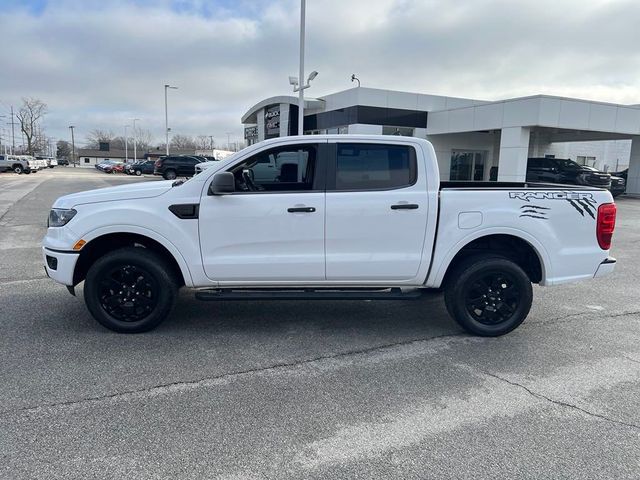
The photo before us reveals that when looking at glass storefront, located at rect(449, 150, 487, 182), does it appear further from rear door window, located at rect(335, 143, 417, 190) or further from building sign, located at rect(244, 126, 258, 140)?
rear door window, located at rect(335, 143, 417, 190)

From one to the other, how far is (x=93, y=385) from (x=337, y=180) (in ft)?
8.97

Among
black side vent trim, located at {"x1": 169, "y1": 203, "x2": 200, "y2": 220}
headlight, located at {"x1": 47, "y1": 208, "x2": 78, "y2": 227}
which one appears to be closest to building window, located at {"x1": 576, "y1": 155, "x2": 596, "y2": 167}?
black side vent trim, located at {"x1": 169, "y1": 203, "x2": 200, "y2": 220}

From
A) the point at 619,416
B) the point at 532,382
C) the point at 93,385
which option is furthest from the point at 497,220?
the point at 93,385

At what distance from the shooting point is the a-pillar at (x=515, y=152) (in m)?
21.6

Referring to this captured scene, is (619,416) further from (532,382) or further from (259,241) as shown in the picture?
(259,241)

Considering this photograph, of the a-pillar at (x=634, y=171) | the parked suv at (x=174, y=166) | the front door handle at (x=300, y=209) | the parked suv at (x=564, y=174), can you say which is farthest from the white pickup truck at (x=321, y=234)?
the parked suv at (x=174, y=166)

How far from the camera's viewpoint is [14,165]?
152ft

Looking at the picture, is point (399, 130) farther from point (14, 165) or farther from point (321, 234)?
point (14, 165)

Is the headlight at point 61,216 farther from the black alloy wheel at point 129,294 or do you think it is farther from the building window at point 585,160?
the building window at point 585,160

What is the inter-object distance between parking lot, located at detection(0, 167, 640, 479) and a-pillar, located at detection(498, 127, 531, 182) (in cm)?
1728

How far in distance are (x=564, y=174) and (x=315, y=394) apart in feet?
77.1

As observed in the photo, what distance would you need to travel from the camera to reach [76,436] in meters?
2.98

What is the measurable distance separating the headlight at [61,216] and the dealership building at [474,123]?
20.5 metres

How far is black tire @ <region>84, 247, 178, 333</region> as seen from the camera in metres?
4.55
